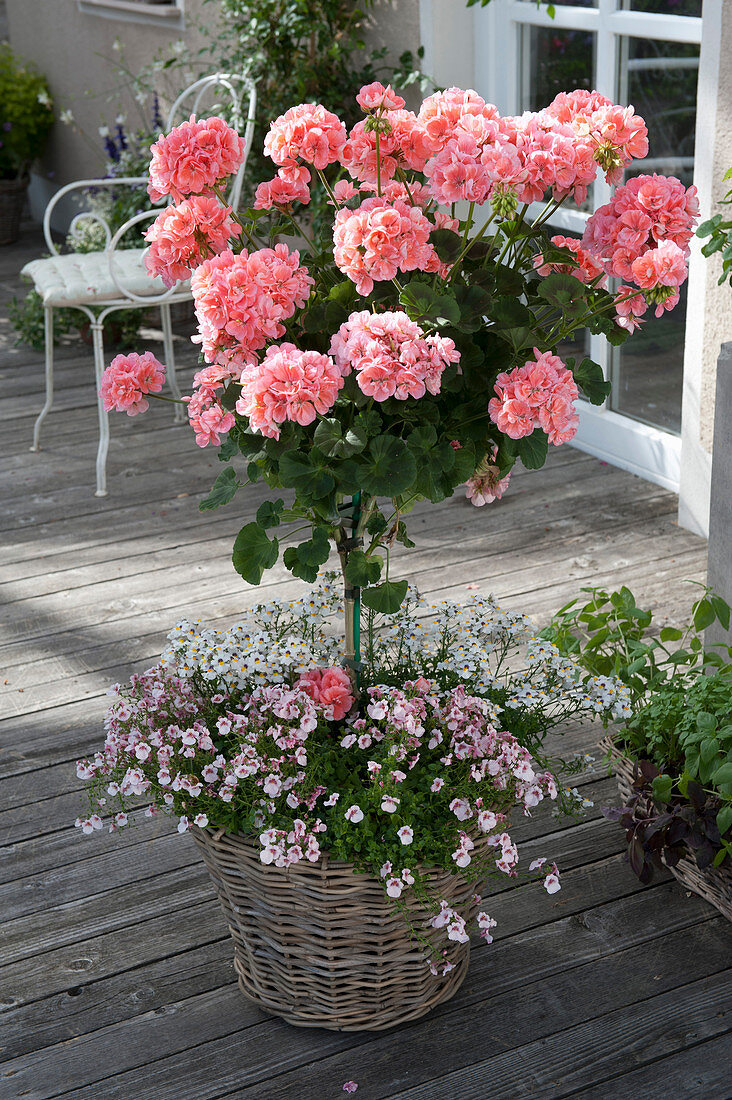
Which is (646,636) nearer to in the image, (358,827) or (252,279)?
(358,827)

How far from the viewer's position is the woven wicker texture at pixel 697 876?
1725 mm

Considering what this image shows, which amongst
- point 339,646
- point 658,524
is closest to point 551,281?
point 339,646

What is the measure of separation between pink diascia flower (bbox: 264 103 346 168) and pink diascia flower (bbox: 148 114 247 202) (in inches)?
2.0

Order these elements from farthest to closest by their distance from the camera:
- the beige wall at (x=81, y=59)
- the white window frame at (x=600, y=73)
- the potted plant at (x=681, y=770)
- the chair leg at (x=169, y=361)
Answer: the beige wall at (x=81, y=59)
the chair leg at (x=169, y=361)
the white window frame at (x=600, y=73)
the potted plant at (x=681, y=770)

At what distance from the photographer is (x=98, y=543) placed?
3135mm

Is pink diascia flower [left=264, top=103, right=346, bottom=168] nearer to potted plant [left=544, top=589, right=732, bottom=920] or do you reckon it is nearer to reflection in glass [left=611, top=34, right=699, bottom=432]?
potted plant [left=544, top=589, right=732, bottom=920]

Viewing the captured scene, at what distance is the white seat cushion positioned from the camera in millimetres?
3344

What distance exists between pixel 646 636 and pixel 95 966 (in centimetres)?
135

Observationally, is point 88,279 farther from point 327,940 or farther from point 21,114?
point 21,114

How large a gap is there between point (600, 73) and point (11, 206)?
13.8 feet

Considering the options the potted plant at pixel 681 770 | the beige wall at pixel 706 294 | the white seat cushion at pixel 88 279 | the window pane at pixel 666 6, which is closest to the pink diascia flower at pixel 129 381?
the potted plant at pixel 681 770

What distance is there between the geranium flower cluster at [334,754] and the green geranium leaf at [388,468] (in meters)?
0.34

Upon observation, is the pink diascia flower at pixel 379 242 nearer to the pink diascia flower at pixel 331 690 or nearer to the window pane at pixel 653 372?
the pink diascia flower at pixel 331 690

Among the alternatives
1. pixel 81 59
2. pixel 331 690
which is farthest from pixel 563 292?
pixel 81 59
